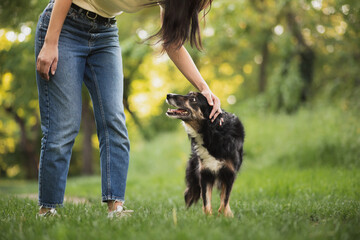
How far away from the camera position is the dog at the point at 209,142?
12.2 feet

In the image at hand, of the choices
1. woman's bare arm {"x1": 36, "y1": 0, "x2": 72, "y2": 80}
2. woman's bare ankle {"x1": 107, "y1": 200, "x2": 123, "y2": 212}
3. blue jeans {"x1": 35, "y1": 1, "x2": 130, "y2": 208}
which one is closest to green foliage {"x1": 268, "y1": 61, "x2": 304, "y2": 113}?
blue jeans {"x1": 35, "y1": 1, "x2": 130, "y2": 208}

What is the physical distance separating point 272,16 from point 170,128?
11.3 metres

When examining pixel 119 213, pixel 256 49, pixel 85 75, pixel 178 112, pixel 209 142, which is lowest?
pixel 119 213

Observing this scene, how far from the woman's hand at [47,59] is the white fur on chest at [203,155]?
61.1 inches

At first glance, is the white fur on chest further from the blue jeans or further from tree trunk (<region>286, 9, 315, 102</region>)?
tree trunk (<region>286, 9, 315, 102</region>)

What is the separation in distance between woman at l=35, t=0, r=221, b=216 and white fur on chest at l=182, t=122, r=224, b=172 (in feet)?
2.13

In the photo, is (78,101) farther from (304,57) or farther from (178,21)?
(304,57)

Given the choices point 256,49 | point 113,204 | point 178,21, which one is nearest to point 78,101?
point 113,204

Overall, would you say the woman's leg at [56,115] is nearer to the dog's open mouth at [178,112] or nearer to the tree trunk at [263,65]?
the dog's open mouth at [178,112]

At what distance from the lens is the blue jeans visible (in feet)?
9.51

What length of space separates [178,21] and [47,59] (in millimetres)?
1096

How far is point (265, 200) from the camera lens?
4.61 metres

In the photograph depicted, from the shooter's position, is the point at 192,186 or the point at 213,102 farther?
the point at 192,186

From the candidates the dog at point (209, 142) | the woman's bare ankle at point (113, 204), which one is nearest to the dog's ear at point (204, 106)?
the dog at point (209, 142)
